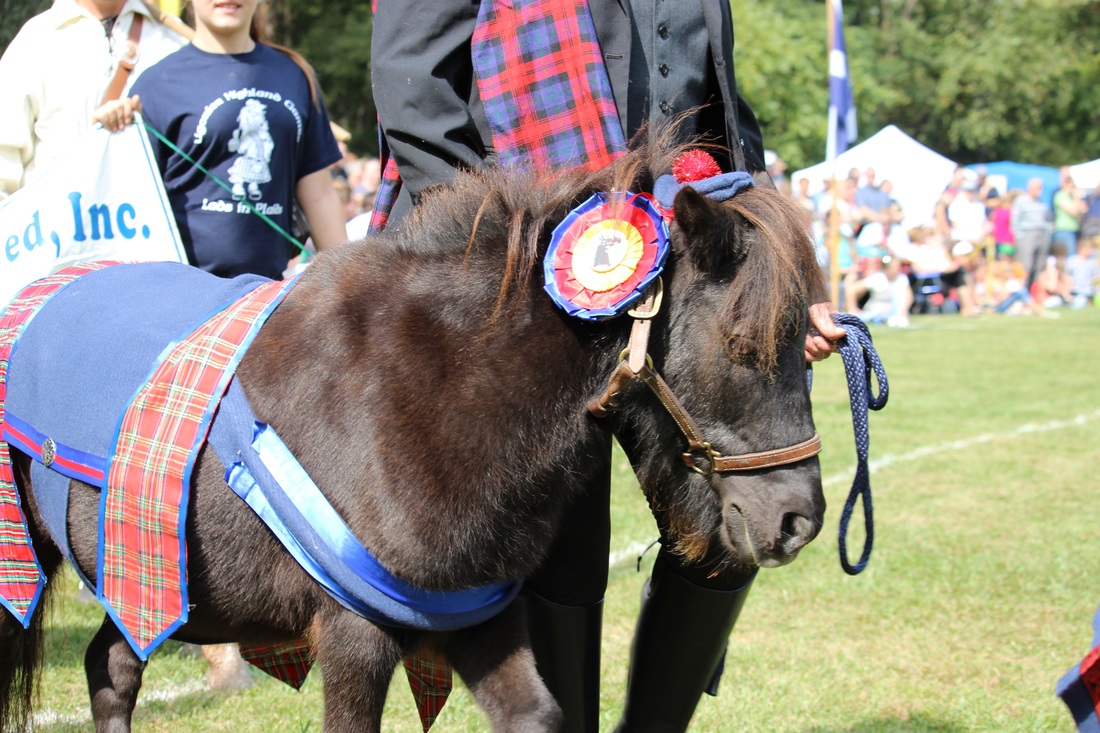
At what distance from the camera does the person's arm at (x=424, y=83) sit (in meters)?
2.44

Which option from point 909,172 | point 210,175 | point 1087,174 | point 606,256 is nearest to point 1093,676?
point 606,256

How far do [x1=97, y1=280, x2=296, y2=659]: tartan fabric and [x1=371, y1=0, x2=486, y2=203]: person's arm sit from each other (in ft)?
1.36

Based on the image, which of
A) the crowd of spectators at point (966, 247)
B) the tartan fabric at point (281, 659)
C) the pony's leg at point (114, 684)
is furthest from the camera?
the crowd of spectators at point (966, 247)

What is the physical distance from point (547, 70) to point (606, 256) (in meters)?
0.55

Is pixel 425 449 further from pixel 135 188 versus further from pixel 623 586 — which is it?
pixel 623 586

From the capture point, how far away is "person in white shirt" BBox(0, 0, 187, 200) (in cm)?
380

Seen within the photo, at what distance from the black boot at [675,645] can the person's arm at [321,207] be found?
1.98m

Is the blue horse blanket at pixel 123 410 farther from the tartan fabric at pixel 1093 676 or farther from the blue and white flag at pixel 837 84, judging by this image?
the blue and white flag at pixel 837 84

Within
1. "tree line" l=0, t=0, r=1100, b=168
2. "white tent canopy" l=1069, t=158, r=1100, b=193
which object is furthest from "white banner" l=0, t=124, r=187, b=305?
"tree line" l=0, t=0, r=1100, b=168

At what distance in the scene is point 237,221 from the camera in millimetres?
3928

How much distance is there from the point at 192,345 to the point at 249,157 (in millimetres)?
1681

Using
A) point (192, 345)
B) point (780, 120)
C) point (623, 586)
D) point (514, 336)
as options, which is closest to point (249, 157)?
point (192, 345)

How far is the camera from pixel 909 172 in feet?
71.2

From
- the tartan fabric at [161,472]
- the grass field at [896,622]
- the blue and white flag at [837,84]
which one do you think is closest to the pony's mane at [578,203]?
the tartan fabric at [161,472]
